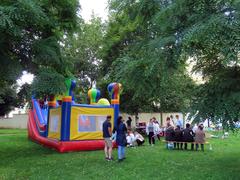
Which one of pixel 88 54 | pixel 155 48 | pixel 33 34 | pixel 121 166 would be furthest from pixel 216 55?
pixel 88 54

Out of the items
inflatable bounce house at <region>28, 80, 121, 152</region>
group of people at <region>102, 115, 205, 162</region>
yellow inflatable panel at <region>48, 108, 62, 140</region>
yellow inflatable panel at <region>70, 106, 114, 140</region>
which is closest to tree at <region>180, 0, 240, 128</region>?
group of people at <region>102, 115, 205, 162</region>

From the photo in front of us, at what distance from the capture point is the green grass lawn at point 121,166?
11375mm

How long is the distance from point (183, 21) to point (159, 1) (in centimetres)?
94

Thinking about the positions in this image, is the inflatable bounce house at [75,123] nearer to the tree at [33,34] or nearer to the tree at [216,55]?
the tree at [33,34]

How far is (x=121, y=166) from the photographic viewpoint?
43.1 feet

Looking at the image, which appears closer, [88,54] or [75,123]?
[75,123]

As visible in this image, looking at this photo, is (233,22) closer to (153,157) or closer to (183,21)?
(183,21)

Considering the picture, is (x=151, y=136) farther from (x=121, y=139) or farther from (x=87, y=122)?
(x=121, y=139)

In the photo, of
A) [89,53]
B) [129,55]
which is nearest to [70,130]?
[129,55]

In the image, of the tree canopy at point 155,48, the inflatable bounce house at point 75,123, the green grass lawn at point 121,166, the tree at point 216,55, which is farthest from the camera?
the inflatable bounce house at point 75,123

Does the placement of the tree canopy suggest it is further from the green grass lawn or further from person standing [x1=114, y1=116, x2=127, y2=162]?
person standing [x1=114, y1=116, x2=127, y2=162]

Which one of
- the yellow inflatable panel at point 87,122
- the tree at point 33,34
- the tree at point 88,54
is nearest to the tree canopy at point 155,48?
the tree at point 33,34

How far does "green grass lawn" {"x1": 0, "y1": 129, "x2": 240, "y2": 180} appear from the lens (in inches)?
448

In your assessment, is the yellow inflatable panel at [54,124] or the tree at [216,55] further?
the yellow inflatable panel at [54,124]
